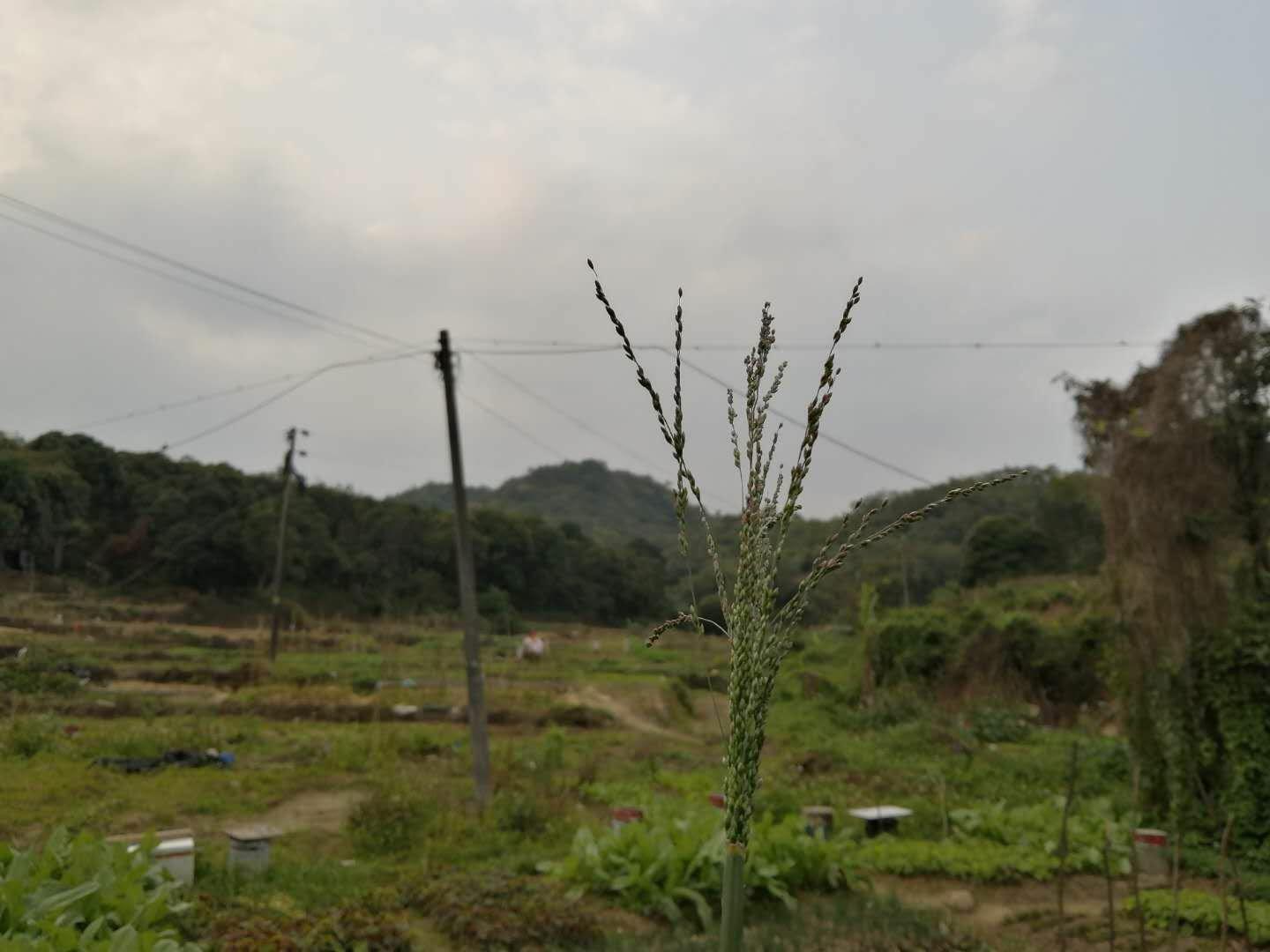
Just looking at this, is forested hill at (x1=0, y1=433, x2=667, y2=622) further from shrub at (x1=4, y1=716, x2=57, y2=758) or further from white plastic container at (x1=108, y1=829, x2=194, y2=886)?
white plastic container at (x1=108, y1=829, x2=194, y2=886)

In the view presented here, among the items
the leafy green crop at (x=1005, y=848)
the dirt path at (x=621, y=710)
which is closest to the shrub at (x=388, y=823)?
the leafy green crop at (x=1005, y=848)

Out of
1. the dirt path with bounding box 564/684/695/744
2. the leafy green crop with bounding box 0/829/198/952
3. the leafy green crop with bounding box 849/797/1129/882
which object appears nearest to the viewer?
the leafy green crop with bounding box 0/829/198/952

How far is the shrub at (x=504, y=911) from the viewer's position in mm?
5816

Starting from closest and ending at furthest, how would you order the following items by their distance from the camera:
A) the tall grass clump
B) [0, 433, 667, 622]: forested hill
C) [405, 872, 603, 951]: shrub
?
1. the tall grass clump
2. [405, 872, 603, 951]: shrub
3. [0, 433, 667, 622]: forested hill

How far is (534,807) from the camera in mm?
9305

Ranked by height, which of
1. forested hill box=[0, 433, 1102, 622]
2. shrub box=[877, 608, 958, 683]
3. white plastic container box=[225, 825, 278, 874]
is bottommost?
white plastic container box=[225, 825, 278, 874]

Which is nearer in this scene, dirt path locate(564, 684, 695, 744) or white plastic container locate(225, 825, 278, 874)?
white plastic container locate(225, 825, 278, 874)

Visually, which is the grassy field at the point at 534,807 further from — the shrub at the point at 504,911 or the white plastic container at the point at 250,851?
the white plastic container at the point at 250,851

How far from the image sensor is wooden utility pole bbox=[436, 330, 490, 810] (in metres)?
10.3

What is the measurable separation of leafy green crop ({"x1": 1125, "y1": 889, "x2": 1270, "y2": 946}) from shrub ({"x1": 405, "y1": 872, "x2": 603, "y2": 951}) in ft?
12.2

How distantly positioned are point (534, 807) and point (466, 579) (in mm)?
2663

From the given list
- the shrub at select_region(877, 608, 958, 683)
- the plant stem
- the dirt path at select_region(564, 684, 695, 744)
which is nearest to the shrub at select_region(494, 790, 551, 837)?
the dirt path at select_region(564, 684, 695, 744)

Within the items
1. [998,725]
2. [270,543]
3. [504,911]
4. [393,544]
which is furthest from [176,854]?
[393,544]

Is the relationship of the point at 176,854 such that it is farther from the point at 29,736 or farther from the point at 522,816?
the point at 29,736
